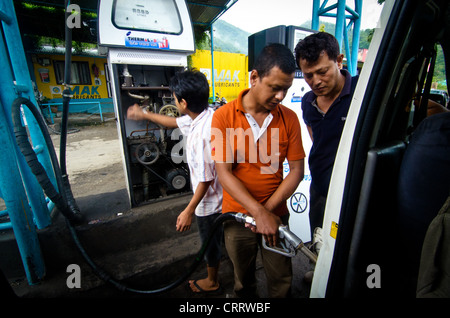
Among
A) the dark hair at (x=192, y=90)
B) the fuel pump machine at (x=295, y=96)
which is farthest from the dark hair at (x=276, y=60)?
the fuel pump machine at (x=295, y=96)

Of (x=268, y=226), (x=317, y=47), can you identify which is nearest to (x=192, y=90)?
(x=317, y=47)

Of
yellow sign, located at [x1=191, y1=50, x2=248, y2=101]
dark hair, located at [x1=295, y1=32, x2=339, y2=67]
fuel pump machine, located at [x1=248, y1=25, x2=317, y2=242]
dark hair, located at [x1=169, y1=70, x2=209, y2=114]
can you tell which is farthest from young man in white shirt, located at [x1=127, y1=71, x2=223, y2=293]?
yellow sign, located at [x1=191, y1=50, x2=248, y2=101]

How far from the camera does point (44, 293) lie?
208 cm

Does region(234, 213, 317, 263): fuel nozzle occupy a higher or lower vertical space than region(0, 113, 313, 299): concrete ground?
higher

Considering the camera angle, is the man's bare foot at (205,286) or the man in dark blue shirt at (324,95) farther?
the man's bare foot at (205,286)

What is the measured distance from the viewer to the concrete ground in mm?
2201

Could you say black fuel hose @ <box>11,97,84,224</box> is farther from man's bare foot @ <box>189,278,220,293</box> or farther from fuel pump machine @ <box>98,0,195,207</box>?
man's bare foot @ <box>189,278,220,293</box>

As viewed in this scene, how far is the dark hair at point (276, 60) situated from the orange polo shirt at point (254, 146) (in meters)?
0.26

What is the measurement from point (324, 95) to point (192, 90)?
3.59ft

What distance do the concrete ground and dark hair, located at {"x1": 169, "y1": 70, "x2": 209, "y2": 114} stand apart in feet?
4.78

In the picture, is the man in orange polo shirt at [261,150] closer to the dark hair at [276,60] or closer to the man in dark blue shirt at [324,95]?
the dark hair at [276,60]

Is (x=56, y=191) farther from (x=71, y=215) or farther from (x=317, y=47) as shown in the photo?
(x=317, y=47)

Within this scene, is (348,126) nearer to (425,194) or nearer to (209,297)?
(425,194)

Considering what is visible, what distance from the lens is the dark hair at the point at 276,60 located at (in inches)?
52.6
